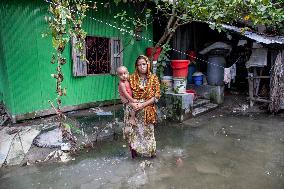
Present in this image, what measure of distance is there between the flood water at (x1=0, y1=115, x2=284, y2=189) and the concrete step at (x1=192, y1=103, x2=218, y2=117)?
2093 mm

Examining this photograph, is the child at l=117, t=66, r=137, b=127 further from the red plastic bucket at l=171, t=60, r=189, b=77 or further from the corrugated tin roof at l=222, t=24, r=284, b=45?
the corrugated tin roof at l=222, t=24, r=284, b=45

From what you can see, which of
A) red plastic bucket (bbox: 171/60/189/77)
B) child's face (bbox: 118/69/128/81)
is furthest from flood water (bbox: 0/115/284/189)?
red plastic bucket (bbox: 171/60/189/77)

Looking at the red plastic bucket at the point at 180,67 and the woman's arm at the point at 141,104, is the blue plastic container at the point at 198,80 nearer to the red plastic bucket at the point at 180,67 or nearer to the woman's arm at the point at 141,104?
the red plastic bucket at the point at 180,67

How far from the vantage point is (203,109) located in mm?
9477

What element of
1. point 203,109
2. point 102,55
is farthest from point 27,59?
point 203,109

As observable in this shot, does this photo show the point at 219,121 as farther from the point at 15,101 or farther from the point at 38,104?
the point at 15,101

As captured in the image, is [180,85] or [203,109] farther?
[203,109]

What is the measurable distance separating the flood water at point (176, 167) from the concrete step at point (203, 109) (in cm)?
209

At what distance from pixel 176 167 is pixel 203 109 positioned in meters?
4.70

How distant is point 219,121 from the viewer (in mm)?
8555

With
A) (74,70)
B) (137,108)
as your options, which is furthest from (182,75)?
(137,108)

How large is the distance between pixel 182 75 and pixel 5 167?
5.48 meters

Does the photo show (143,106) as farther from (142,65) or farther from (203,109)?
(203,109)

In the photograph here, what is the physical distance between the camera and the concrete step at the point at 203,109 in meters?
9.09
